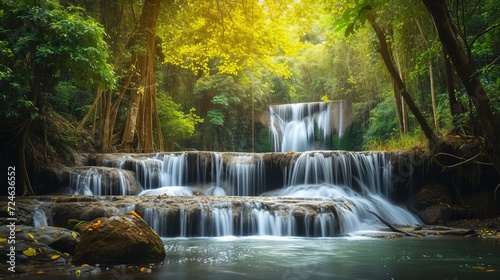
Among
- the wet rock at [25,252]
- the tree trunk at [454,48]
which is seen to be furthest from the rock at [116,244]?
the tree trunk at [454,48]

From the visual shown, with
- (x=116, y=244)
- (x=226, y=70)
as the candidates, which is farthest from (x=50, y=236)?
(x=226, y=70)

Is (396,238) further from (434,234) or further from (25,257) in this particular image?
(25,257)

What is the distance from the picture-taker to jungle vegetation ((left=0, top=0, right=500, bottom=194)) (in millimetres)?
7473

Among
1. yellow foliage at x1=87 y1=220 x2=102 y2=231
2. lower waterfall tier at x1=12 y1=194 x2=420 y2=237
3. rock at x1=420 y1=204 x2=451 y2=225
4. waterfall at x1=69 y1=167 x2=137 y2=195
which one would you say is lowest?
rock at x1=420 y1=204 x2=451 y2=225

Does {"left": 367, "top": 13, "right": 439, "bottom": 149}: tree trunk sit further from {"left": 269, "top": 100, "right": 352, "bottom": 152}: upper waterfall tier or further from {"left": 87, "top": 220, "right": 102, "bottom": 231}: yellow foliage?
{"left": 269, "top": 100, "right": 352, "bottom": 152}: upper waterfall tier

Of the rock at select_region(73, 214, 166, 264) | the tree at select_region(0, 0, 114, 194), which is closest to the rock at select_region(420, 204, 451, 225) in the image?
the rock at select_region(73, 214, 166, 264)

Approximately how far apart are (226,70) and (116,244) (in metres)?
14.9

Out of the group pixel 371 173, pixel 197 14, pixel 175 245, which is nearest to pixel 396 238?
pixel 175 245

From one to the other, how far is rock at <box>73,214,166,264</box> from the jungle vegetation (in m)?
2.75

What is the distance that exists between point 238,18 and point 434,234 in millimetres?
10898

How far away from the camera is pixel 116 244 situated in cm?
493

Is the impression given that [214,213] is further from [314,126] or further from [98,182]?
[314,126]

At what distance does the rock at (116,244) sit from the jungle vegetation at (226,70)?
2.75m

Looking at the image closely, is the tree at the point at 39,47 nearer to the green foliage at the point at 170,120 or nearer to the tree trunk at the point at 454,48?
the tree trunk at the point at 454,48
